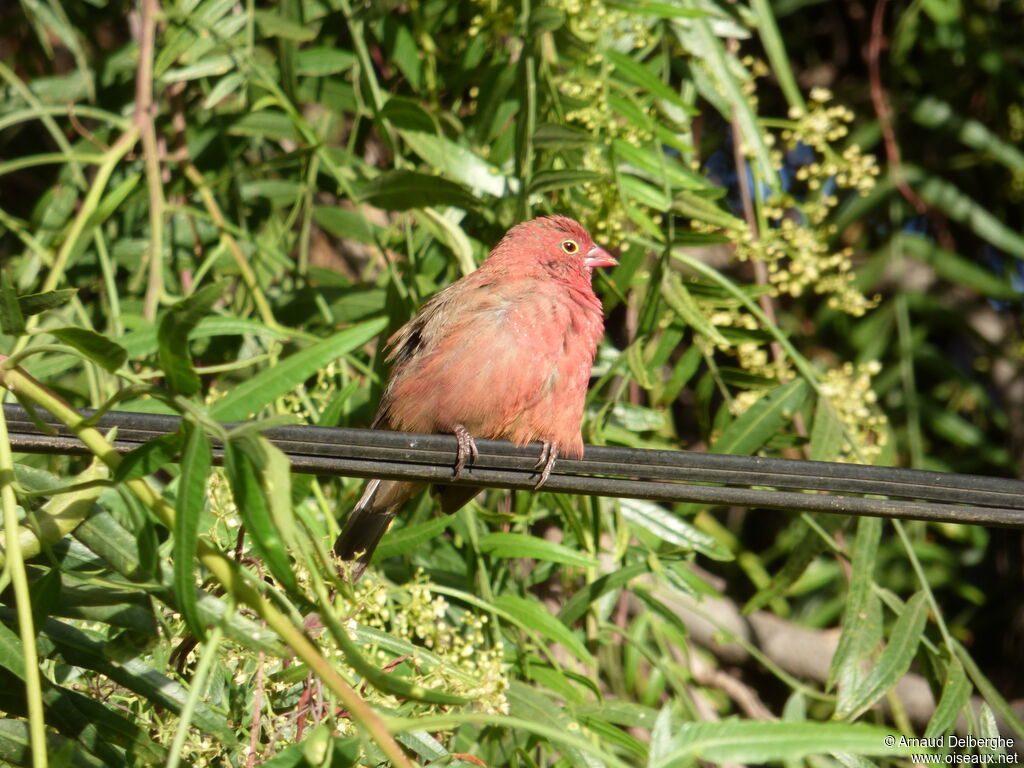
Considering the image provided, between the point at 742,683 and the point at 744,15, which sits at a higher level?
the point at 744,15

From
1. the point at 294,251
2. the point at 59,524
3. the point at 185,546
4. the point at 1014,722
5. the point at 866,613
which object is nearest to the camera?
the point at 185,546

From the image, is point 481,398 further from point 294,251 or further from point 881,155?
point 881,155

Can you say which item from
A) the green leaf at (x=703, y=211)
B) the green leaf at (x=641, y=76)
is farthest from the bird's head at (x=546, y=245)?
the green leaf at (x=641, y=76)

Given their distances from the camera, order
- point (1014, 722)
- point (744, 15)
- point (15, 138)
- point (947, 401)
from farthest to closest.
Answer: point (947, 401), point (15, 138), point (744, 15), point (1014, 722)

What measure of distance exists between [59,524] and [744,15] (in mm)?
4112

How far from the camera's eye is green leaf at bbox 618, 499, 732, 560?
4.53 metres

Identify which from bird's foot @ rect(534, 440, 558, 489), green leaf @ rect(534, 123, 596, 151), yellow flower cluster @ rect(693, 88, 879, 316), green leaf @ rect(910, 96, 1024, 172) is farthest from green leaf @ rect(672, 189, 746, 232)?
green leaf @ rect(910, 96, 1024, 172)

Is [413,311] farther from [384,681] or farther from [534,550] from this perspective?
[384,681]

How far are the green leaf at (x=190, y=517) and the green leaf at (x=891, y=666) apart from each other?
2.57 meters

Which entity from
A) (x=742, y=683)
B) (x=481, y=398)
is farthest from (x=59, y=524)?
(x=742, y=683)

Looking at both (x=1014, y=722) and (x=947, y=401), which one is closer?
(x=1014, y=722)

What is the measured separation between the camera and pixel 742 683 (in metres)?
7.38

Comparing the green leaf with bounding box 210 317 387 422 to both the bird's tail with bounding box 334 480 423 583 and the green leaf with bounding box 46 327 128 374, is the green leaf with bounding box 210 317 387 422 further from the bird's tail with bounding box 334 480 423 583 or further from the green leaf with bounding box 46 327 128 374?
the bird's tail with bounding box 334 480 423 583

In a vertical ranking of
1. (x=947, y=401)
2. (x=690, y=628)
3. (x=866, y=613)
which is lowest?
Result: (x=690, y=628)
